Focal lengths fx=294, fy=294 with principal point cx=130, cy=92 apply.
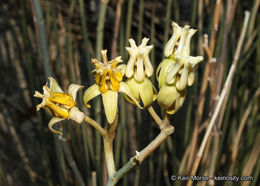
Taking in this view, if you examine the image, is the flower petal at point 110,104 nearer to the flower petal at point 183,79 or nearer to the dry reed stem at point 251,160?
the flower petal at point 183,79

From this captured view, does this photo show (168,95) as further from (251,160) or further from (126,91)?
(251,160)

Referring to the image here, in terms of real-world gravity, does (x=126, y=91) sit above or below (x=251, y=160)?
above

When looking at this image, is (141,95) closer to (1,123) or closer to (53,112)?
(53,112)

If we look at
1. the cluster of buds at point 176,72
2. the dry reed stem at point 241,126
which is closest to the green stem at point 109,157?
the cluster of buds at point 176,72

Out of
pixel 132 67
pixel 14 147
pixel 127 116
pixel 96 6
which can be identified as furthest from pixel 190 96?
pixel 14 147

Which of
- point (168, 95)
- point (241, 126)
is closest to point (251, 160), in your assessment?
point (241, 126)

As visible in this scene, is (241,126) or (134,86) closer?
(134,86)
